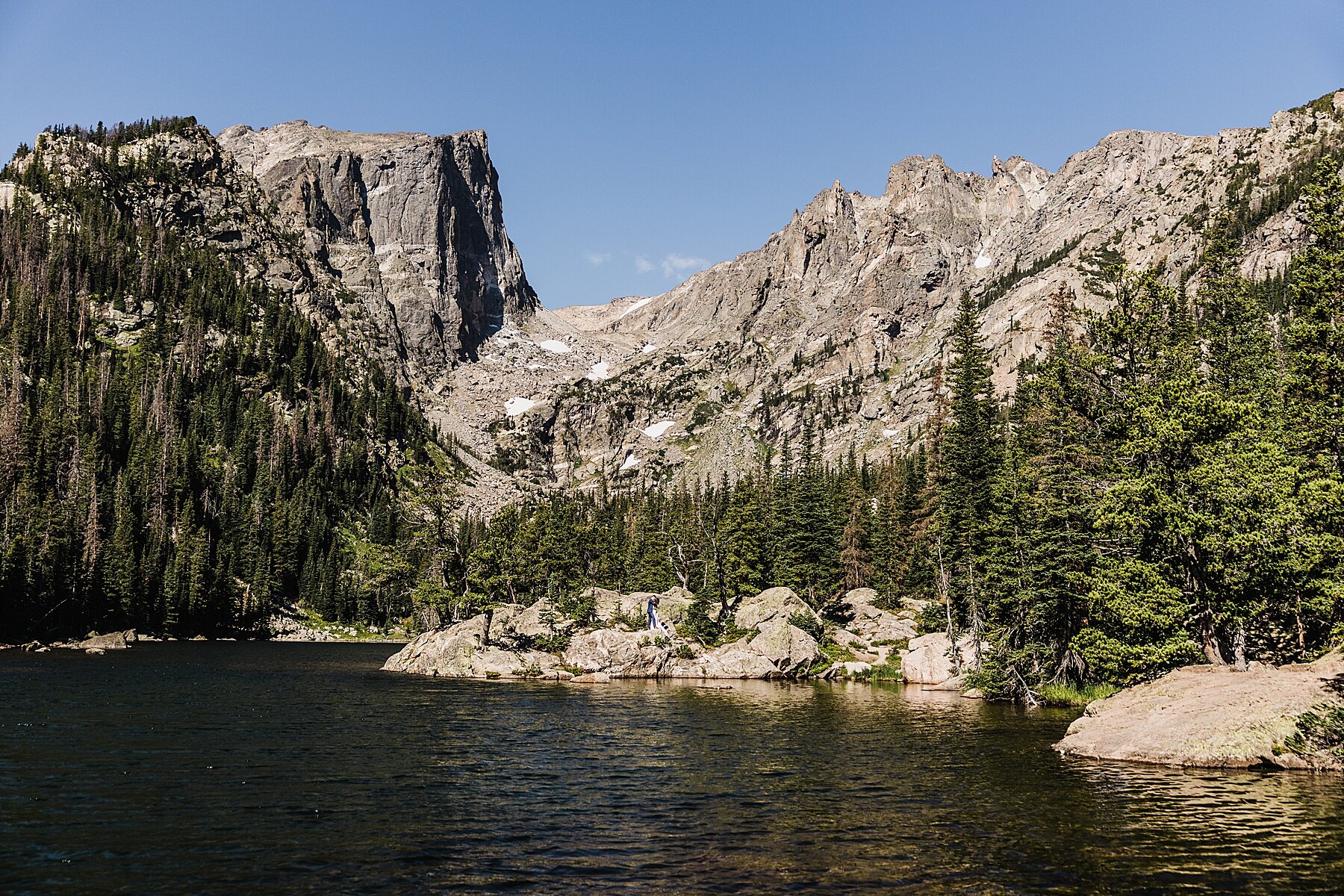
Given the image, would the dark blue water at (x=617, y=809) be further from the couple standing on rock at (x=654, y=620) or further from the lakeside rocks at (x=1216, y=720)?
the couple standing on rock at (x=654, y=620)

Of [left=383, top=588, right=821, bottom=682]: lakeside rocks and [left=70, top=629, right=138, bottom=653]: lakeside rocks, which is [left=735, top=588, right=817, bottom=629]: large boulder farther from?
[left=70, top=629, right=138, bottom=653]: lakeside rocks

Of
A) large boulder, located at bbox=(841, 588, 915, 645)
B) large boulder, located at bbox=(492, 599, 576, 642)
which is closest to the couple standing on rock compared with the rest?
large boulder, located at bbox=(492, 599, 576, 642)

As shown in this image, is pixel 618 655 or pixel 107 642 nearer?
pixel 618 655

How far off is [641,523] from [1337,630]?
14574 centimetres

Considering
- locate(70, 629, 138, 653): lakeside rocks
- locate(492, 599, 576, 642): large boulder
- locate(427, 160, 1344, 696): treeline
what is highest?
locate(427, 160, 1344, 696): treeline

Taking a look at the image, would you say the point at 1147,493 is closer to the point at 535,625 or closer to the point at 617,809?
the point at 617,809

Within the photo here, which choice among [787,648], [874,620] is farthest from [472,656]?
[874,620]

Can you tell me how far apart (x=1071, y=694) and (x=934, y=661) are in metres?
20.5

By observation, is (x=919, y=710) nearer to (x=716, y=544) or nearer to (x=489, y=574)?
(x=489, y=574)

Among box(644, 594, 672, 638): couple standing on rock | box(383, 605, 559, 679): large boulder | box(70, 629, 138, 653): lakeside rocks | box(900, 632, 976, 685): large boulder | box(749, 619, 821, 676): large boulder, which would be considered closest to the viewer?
box(900, 632, 976, 685): large boulder

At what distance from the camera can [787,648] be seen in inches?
2990

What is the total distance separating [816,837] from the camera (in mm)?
20500

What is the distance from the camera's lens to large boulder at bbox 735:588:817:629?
8438 cm

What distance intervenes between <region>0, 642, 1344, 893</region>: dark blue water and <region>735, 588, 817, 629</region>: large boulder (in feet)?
130
